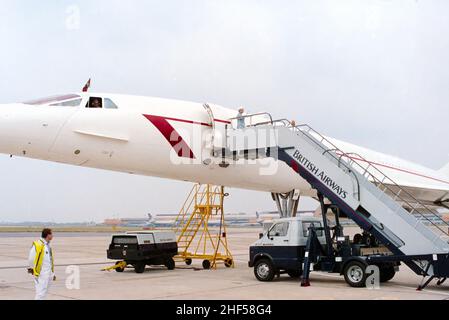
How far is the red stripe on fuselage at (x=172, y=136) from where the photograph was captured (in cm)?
1279

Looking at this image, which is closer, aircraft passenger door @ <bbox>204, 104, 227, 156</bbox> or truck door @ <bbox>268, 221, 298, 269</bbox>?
truck door @ <bbox>268, 221, 298, 269</bbox>

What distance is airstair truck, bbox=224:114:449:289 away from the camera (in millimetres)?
11367

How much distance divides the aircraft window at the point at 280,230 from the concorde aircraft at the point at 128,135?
84.9 inches

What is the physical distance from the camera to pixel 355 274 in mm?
11664

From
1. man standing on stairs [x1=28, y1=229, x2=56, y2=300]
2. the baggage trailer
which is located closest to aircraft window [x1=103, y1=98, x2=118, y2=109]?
the baggage trailer

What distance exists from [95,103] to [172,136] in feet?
6.98

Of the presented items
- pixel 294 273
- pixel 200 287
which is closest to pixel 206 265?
pixel 294 273

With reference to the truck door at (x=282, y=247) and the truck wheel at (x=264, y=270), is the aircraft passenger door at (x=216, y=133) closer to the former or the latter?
the truck door at (x=282, y=247)

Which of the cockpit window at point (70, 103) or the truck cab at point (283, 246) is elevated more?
the cockpit window at point (70, 103)

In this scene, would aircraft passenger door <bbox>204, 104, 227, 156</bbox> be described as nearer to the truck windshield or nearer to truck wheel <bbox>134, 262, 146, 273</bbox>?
the truck windshield

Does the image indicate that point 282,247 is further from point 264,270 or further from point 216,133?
point 216,133

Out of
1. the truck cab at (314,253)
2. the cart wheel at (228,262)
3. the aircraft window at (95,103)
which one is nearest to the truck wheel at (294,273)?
the truck cab at (314,253)

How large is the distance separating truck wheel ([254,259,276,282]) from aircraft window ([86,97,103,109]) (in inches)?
227
